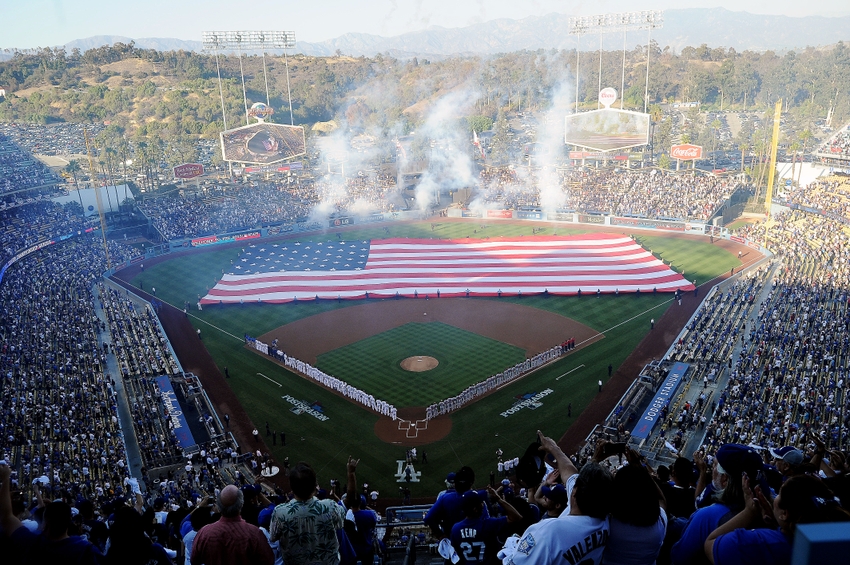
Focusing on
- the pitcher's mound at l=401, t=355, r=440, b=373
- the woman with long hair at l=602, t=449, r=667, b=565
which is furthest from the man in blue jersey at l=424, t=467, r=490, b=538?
the pitcher's mound at l=401, t=355, r=440, b=373

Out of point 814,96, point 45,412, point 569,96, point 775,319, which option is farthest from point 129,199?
point 814,96

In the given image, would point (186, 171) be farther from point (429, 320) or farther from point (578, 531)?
point (578, 531)

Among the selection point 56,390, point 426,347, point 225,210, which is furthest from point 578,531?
point 225,210

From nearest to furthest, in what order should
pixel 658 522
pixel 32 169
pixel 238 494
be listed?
1. pixel 658 522
2. pixel 238 494
3. pixel 32 169

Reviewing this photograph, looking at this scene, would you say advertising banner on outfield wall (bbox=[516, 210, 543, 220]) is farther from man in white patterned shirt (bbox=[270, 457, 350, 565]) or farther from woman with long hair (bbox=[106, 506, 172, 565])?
woman with long hair (bbox=[106, 506, 172, 565])

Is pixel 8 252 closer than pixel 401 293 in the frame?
No

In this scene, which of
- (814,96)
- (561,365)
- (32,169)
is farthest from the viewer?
(814,96)

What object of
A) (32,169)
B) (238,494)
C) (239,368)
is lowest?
(239,368)

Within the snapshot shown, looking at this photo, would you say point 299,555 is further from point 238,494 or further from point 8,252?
point 8,252
